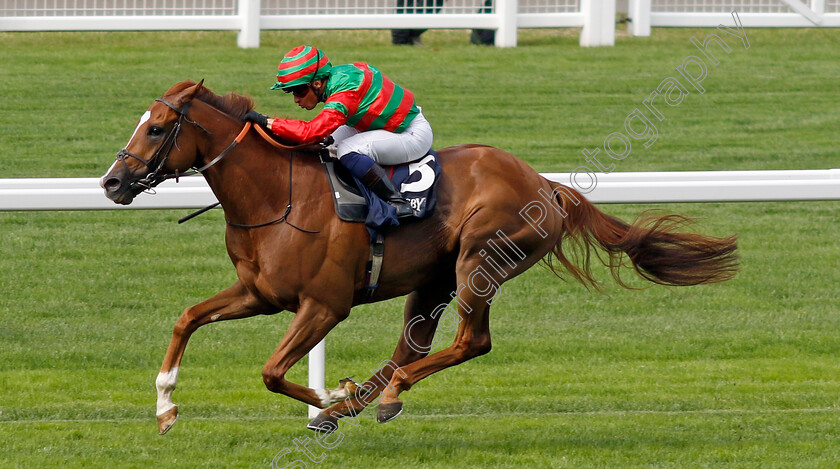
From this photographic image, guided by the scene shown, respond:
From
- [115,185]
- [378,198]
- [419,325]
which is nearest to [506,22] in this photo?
[419,325]

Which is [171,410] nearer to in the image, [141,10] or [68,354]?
[68,354]

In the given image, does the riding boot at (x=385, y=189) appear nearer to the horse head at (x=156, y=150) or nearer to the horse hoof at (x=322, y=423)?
the horse head at (x=156, y=150)

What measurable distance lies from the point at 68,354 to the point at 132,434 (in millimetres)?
1675

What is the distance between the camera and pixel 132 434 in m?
5.29

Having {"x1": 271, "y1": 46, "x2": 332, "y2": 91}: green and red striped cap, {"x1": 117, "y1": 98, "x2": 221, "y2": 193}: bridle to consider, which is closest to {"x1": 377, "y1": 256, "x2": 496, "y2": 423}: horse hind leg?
{"x1": 271, "y1": 46, "x2": 332, "y2": 91}: green and red striped cap

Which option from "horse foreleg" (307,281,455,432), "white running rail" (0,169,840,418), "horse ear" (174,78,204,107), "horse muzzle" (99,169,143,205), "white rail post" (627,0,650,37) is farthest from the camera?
"white rail post" (627,0,650,37)

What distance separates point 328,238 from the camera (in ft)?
15.6

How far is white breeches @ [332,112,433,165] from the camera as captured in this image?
4797 mm

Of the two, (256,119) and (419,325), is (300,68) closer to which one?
(256,119)

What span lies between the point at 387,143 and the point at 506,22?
804 cm

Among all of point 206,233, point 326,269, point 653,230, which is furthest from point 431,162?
point 206,233

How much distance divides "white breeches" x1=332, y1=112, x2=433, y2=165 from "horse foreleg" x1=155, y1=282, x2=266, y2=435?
684 millimetres

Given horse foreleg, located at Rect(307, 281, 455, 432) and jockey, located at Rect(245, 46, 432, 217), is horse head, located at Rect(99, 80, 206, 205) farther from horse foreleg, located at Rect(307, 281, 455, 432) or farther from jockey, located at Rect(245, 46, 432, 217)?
horse foreleg, located at Rect(307, 281, 455, 432)

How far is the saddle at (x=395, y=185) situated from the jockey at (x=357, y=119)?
37mm
